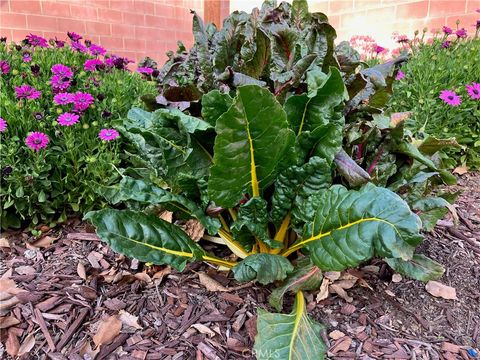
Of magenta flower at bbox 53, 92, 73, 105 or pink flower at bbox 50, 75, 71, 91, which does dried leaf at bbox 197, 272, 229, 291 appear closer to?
magenta flower at bbox 53, 92, 73, 105

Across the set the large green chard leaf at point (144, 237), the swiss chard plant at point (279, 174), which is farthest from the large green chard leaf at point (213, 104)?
the large green chard leaf at point (144, 237)

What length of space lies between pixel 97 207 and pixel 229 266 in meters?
0.93

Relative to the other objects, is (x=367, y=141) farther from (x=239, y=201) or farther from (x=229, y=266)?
(x=229, y=266)

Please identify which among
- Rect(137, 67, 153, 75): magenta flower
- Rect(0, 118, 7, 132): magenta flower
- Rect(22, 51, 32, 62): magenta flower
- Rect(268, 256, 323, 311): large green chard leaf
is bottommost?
Rect(268, 256, 323, 311): large green chard leaf

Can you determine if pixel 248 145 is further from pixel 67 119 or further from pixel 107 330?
pixel 67 119

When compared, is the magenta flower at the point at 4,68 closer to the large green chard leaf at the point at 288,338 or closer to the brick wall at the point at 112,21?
the large green chard leaf at the point at 288,338

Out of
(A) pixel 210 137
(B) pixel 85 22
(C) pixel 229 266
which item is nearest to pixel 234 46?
(A) pixel 210 137

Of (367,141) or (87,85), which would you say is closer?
(367,141)

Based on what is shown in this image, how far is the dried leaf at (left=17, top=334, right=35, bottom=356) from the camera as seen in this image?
1.50 metres

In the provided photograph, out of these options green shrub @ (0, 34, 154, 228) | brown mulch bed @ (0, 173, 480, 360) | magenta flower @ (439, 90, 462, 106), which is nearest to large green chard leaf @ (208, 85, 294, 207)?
brown mulch bed @ (0, 173, 480, 360)

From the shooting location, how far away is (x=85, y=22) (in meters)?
6.29

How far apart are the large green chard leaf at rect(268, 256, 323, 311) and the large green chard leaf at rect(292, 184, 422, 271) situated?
0.14 m

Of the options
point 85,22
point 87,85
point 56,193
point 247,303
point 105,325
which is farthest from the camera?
point 85,22

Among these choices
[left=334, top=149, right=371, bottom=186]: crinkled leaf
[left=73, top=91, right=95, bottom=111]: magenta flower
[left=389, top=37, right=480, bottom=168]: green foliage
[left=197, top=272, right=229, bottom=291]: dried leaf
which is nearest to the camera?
[left=334, top=149, right=371, bottom=186]: crinkled leaf
